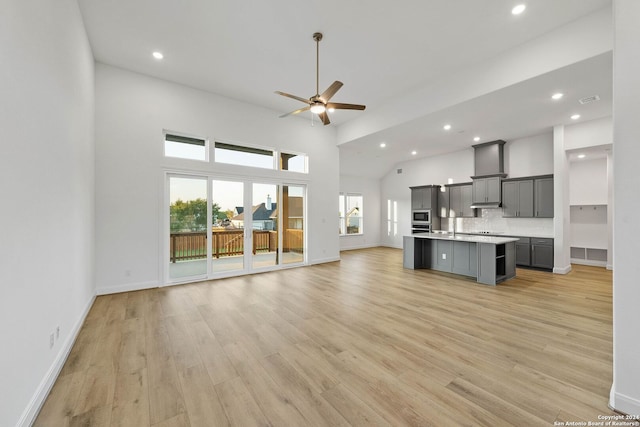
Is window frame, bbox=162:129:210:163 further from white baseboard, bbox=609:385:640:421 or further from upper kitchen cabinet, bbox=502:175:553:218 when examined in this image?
upper kitchen cabinet, bbox=502:175:553:218

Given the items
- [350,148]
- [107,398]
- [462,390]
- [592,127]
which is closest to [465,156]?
[592,127]

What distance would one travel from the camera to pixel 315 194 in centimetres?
719

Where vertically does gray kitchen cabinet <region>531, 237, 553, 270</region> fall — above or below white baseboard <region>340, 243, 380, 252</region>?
above

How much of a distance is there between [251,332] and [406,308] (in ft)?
7.21

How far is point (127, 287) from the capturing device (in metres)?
4.61

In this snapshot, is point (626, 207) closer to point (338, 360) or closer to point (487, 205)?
point (338, 360)

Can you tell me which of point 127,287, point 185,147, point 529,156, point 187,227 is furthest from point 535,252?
point 127,287

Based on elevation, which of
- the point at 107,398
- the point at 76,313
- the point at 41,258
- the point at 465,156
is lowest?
the point at 107,398

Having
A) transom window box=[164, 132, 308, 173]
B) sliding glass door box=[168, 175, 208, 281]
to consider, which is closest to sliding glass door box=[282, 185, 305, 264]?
transom window box=[164, 132, 308, 173]

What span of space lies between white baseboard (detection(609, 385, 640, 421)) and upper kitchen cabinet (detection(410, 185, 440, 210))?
24.3ft

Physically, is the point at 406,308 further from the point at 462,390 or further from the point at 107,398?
the point at 107,398

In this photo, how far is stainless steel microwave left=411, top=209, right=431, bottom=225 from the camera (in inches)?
352

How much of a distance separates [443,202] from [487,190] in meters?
1.51

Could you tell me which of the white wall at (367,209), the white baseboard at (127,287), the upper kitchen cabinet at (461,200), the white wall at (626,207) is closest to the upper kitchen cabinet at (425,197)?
the upper kitchen cabinet at (461,200)
